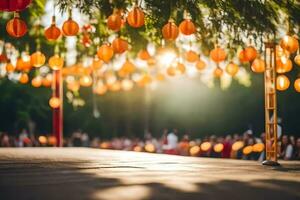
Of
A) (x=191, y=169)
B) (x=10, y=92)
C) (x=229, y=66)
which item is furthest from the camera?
(x=10, y=92)

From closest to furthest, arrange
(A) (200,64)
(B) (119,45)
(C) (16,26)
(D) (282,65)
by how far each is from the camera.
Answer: (C) (16,26) → (B) (119,45) → (D) (282,65) → (A) (200,64)

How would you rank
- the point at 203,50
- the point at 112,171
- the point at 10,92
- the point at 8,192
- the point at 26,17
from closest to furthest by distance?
the point at 8,192 < the point at 112,171 < the point at 203,50 < the point at 26,17 < the point at 10,92

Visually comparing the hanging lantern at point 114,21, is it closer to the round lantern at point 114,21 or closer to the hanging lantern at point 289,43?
the round lantern at point 114,21

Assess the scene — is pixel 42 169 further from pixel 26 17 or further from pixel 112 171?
pixel 26 17

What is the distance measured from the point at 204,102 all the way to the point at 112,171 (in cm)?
3242

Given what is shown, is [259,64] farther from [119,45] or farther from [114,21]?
[114,21]

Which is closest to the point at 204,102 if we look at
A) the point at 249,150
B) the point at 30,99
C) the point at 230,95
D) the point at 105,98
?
the point at 230,95

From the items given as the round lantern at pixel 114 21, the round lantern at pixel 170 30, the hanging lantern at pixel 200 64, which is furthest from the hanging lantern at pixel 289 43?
the hanging lantern at pixel 200 64

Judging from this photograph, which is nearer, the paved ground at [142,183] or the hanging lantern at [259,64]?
the paved ground at [142,183]

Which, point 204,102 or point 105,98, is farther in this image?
point 105,98

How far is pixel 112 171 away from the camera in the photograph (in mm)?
7898

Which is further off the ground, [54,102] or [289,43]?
[289,43]

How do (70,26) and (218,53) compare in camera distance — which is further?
(218,53)

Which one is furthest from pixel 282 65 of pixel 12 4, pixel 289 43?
pixel 12 4
